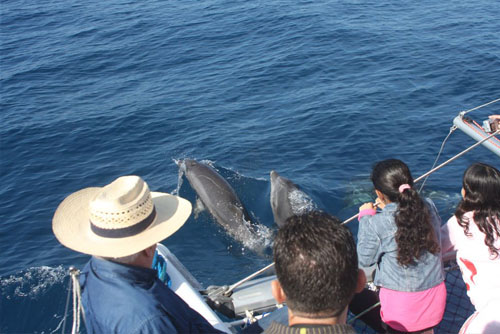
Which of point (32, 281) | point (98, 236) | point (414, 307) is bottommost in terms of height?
point (32, 281)

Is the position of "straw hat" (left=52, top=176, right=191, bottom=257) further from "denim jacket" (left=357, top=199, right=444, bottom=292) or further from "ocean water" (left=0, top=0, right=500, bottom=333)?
"ocean water" (left=0, top=0, right=500, bottom=333)

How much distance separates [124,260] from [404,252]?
2311mm

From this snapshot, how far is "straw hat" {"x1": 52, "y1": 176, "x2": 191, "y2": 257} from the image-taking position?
3.21 metres

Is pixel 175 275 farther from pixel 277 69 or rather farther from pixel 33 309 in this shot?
pixel 277 69

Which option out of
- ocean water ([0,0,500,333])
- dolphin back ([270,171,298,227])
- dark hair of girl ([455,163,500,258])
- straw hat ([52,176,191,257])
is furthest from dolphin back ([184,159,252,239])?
straw hat ([52,176,191,257])

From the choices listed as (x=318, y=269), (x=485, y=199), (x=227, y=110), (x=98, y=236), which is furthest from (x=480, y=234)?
(x=227, y=110)

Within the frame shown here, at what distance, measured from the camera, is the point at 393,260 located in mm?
4152

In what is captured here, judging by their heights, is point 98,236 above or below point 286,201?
above

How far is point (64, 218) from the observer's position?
353 cm

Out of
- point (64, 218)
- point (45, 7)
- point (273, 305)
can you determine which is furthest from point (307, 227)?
point (45, 7)

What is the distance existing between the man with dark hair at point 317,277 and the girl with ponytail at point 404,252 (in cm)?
180

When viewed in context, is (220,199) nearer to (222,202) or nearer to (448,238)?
(222,202)

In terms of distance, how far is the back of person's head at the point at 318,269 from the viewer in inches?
88.2

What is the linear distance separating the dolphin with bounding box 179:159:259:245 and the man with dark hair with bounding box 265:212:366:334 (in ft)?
21.1
